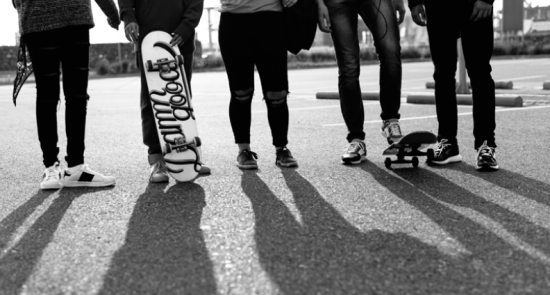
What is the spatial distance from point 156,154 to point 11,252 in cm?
177

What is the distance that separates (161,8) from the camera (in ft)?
15.1

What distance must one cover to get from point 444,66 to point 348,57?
65 cm

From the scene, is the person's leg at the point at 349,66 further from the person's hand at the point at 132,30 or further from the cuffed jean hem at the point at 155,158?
the person's hand at the point at 132,30

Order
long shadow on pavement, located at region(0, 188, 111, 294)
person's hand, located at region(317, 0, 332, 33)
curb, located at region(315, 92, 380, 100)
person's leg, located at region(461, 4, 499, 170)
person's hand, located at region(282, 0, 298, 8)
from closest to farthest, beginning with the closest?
1. long shadow on pavement, located at region(0, 188, 111, 294)
2. person's leg, located at region(461, 4, 499, 170)
3. person's hand, located at region(282, 0, 298, 8)
4. person's hand, located at region(317, 0, 332, 33)
5. curb, located at region(315, 92, 380, 100)

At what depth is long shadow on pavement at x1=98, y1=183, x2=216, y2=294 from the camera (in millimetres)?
2508

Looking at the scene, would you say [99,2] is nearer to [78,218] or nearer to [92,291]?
[78,218]

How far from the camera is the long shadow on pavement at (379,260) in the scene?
96.7 inches

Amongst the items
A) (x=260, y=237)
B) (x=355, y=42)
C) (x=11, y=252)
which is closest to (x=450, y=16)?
(x=355, y=42)

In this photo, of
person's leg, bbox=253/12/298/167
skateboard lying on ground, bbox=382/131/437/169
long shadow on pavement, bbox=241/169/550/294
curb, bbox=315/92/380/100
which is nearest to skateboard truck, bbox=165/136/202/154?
person's leg, bbox=253/12/298/167

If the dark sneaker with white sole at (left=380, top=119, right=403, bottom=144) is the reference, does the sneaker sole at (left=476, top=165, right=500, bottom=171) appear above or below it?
below

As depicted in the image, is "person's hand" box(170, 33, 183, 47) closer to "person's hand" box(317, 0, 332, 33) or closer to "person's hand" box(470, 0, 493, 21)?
"person's hand" box(317, 0, 332, 33)

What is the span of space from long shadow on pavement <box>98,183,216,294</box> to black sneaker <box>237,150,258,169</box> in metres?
0.90

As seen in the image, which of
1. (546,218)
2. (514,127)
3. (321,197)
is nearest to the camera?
(546,218)

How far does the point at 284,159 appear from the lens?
16.3 ft
